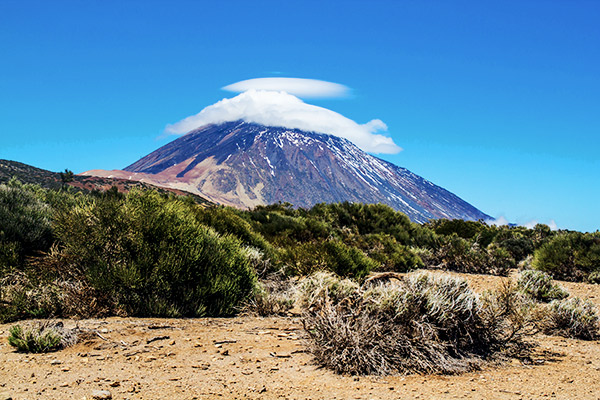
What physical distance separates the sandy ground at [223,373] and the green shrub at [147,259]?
528 millimetres

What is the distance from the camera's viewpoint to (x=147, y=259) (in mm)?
Answer: 6758

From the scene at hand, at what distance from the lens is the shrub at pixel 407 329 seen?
5066 mm

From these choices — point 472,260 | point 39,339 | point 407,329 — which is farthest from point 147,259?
point 472,260

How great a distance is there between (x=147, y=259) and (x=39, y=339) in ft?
5.94

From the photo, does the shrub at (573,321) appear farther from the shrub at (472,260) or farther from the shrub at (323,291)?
the shrub at (472,260)

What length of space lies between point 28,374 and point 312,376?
2.63 meters

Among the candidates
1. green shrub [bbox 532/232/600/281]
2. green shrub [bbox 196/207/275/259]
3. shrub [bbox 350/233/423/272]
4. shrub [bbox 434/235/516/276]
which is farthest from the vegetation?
shrub [bbox 434/235/516/276]

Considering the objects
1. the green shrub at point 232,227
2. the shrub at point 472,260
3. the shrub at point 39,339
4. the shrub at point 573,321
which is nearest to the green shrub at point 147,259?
the shrub at point 39,339

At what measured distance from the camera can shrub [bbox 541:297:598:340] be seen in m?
7.32

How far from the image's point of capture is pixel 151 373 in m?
4.73

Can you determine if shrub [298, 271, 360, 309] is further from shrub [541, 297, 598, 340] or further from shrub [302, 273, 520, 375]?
shrub [541, 297, 598, 340]

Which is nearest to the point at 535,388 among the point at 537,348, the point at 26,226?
the point at 537,348

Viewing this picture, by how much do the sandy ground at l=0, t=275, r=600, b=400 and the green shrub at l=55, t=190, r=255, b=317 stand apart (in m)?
0.53

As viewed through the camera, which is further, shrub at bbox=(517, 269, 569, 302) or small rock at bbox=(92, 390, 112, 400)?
shrub at bbox=(517, 269, 569, 302)
